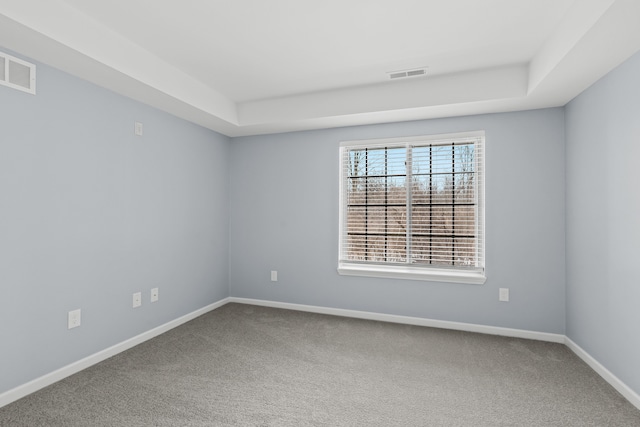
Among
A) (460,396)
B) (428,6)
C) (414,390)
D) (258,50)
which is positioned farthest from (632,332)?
(258,50)

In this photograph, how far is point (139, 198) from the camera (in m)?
3.14

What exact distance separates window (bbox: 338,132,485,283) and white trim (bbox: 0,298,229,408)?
2.00 m

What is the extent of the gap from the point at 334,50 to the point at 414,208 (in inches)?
75.6

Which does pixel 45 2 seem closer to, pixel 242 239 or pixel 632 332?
pixel 242 239

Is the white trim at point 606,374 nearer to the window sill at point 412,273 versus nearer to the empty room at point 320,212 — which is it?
the empty room at point 320,212

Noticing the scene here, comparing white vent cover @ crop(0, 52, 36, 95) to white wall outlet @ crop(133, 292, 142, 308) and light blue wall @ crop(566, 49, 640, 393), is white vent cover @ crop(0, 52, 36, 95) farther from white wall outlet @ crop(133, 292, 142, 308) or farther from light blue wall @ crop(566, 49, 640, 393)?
light blue wall @ crop(566, 49, 640, 393)

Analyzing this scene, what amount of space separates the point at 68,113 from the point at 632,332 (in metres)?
4.28

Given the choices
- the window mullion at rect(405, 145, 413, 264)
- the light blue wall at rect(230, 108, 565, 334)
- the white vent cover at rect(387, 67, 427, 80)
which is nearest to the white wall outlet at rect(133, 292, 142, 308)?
the light blue wall at rect(230, 108, 565, 334)

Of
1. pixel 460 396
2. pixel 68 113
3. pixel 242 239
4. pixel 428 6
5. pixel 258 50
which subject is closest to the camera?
pixel 428 6

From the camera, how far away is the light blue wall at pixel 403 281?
127 inches

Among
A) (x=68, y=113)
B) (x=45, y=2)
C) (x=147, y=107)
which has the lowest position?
(x=68, y=113)

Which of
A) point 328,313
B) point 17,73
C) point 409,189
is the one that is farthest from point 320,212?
point 17,73

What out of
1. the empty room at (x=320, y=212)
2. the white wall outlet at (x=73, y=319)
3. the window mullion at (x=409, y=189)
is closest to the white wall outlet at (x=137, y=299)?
the empty room at (x=320, y=212)

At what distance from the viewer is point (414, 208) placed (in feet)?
12.3
